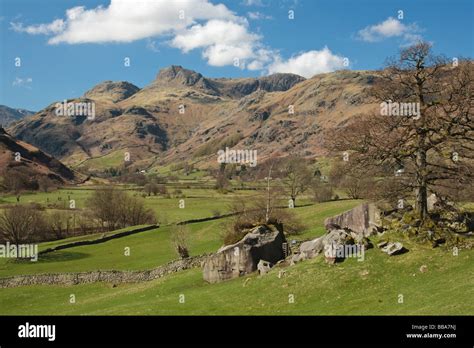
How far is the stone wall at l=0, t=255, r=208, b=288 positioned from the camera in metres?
53.0

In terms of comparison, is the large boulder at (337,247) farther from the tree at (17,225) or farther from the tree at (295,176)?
the tree at (17,225)

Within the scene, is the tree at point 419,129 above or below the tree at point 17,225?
above

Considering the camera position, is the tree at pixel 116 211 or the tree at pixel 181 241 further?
the tree at pixel 116 211

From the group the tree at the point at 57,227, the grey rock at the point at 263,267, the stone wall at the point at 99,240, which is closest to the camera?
the grey rock at the point at 263,267

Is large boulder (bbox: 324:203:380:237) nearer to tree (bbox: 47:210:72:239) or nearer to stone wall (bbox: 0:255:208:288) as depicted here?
stone wall (bbox: 0:255:208:288)

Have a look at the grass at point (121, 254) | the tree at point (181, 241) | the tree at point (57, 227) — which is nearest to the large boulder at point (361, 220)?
the tree at point (181, 241)

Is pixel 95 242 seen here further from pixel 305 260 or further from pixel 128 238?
pixel 305 260

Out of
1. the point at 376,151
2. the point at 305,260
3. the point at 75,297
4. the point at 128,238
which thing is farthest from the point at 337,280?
the point at 128,238

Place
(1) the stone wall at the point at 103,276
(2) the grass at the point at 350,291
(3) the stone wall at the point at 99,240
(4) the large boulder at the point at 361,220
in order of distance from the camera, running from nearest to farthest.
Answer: (2) the grass at the point at 350,291 < (4) the large boulder at the point at 361,220 < (1) the stone wall at the point at 103,276 < (3) the stone wall at the point at 99,240

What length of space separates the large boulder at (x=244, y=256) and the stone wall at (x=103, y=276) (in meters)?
11.5

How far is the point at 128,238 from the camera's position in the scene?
85.8 meters

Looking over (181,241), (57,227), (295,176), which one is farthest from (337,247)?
(57,227)

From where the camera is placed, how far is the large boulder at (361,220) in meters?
36.3
